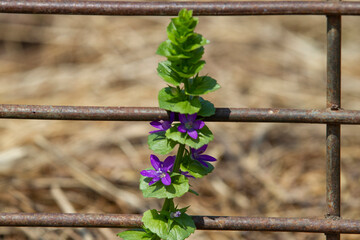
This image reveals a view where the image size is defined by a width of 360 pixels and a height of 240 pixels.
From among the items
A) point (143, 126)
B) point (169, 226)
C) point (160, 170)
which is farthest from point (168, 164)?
point (143, 126)

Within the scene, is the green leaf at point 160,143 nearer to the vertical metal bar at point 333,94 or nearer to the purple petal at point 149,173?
the purple petal at point 149,173

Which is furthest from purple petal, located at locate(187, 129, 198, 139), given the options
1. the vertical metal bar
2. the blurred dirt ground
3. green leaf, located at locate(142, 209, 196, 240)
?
the blurred dirt ground

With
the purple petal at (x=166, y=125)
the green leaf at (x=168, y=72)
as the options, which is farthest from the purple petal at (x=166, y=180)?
the green leaf at (x=168, y=72)

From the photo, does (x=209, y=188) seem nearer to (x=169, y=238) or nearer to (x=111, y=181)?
(x=111, y=181)

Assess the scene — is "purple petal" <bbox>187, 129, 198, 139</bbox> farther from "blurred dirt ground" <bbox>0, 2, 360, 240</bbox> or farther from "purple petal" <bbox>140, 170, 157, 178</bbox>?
"blurred dirt ground" <bbox>0, 2, 360, 240</bbox>

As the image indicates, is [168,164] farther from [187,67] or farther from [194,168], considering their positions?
[187,67]
